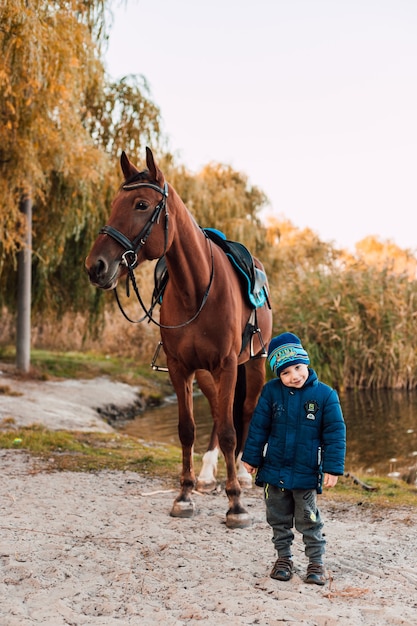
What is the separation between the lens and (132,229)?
161 inches

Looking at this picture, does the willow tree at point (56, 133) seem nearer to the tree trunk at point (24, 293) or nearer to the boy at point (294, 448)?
the tree trunk at point (24, 293)

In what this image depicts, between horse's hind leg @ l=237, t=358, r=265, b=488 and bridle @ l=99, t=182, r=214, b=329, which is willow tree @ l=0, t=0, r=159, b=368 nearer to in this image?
bridle @ l=99, t=182, r=214, b=329

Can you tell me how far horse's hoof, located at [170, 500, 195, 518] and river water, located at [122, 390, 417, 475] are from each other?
12.0ft

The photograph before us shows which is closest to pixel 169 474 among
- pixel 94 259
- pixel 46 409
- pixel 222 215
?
pixel 94 259

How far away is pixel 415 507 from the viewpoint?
5328mm

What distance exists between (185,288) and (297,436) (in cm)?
155

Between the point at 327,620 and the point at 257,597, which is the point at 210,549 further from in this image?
the point at 327,620

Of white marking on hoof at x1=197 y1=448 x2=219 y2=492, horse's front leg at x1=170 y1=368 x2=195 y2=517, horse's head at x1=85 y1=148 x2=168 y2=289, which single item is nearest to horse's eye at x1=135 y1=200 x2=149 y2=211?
horse's head at x1=85 y1=148 x2=168 y2=289

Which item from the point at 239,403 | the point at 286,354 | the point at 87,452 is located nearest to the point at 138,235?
the point at 286,354

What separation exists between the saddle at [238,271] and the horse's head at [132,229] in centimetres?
78

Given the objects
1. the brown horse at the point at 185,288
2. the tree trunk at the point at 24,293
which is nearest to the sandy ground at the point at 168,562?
the brown horse at the point at 185,288

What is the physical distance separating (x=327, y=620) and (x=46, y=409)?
8.02 meters

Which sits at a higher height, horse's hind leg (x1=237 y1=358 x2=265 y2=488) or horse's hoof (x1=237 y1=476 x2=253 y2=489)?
horse's hind leg (x1=237 y1=358 x2=265 y2=488)

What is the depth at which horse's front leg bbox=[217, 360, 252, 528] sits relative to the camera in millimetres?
4509
